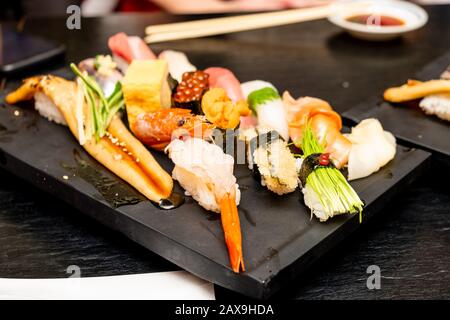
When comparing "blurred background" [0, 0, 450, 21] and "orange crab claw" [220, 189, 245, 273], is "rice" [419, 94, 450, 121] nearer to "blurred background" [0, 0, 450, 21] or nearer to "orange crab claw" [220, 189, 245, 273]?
"orange crab claw" [220, 189, 245, 273]

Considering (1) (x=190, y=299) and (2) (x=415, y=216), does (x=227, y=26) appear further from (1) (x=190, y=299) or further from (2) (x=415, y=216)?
(1) (x=190, y=299)

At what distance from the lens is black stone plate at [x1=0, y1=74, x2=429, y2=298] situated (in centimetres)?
167

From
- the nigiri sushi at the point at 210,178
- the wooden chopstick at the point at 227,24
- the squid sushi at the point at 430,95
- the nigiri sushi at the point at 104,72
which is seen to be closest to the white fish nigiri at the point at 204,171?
the nigiri sushi at the point at 210,178

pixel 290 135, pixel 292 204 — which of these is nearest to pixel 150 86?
pixel 290 135

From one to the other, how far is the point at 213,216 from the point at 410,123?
970 mm

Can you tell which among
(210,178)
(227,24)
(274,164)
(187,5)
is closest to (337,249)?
(274,164)

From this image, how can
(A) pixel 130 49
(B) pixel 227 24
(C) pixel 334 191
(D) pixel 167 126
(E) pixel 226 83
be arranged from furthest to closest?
1. (B) pixel 227 24
2. (A) pixel 130 49
3. (E) pixel 226 83
4. (D) pixel 167 126
5. (C) pixel 334 191

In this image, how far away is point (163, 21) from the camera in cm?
379

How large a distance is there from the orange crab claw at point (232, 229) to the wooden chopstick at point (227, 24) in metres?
1.87

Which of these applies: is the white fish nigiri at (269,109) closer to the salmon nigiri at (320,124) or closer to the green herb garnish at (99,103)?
the salmon nigiri at (320,124)

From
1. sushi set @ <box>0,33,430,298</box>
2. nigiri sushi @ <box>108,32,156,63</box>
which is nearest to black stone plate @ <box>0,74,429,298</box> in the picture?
sushi set @ <box>0,33,430,298</box>

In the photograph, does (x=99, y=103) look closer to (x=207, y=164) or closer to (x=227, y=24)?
(x=207, y=164)

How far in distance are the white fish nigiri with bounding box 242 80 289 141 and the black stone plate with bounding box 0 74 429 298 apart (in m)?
0.23

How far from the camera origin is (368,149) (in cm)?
202
